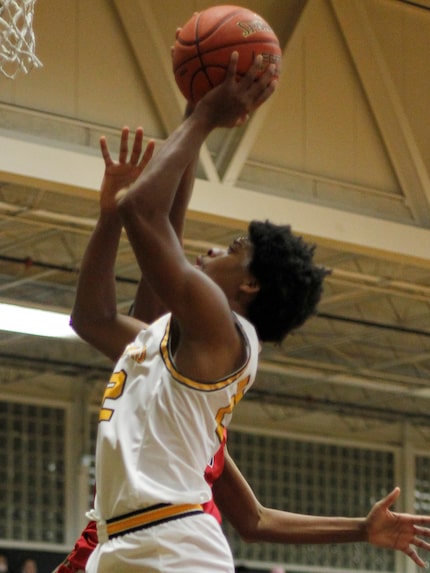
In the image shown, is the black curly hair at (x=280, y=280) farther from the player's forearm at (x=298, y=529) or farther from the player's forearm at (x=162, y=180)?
the player's forearm at (x=298, y=529)

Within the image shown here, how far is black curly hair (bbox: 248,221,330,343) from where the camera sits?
357 centimetres

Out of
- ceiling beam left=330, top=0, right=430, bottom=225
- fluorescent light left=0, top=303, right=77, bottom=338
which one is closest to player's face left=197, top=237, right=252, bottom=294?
ceiling beam left=330, top=0, right=430, bottom=225

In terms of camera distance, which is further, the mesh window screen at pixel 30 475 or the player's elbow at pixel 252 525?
the mesh window screen at pixel 30 475

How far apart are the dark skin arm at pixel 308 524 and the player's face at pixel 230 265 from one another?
73 centimetres

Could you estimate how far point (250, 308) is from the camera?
3604mm

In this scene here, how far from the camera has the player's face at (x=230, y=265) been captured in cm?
357

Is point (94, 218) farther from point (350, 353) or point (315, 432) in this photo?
point (315, 432)

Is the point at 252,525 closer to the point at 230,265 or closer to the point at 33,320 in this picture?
the point at 230,265

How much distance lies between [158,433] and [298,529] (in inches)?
Answer: 38.1

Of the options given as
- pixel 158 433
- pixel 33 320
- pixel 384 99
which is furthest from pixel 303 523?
pixel 33 320

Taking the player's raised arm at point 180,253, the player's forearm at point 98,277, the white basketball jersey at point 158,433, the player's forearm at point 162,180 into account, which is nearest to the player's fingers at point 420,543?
the white basketball jersey at point 158,433

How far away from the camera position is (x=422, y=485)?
22.0 meters

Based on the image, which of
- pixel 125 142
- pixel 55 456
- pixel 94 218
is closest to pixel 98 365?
pixel 55 456

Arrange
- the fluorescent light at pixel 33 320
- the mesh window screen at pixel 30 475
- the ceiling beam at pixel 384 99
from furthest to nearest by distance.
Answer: the mesh window screen at pixel 30 475
the fluorescent light at pixel 33 320
the ceiling beam at pixel 384 99
